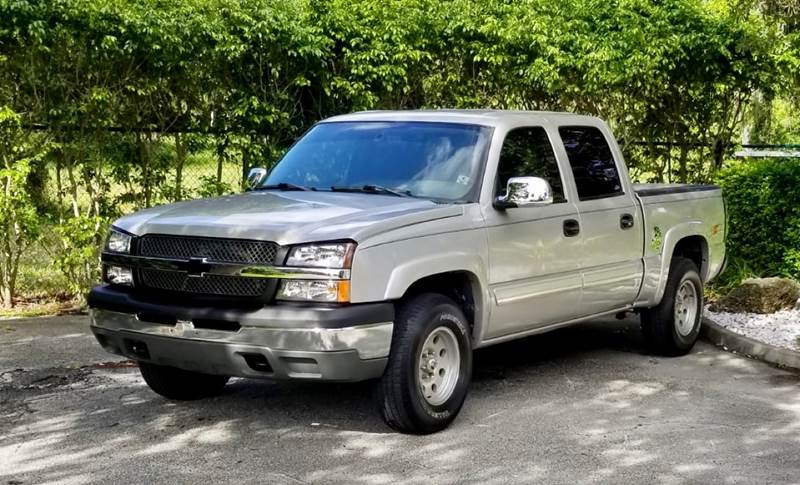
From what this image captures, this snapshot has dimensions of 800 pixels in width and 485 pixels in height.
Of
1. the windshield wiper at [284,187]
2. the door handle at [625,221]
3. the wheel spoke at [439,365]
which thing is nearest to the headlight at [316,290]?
the wheel spoke at [439,365]

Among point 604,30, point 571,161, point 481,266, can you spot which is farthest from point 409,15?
point 481,266

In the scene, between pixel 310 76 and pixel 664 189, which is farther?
pixel 310 76

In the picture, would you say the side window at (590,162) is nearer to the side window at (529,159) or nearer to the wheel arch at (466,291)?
the side window at (529,159)

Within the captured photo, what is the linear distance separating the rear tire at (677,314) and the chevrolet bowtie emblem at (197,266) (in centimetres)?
419

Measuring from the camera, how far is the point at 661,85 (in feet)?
42.2

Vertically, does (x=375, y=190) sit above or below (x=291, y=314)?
above

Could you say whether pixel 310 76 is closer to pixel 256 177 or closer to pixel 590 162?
pixel 256 177

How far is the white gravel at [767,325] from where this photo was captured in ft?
→ 31.4

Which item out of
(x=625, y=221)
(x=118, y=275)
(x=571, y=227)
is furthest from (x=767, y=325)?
(x=118, y=275)

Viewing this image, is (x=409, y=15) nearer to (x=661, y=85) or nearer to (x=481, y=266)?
(x=661, y=85)

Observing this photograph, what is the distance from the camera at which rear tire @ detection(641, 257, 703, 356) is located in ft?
28.9

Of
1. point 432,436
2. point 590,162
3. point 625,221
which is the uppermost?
point 590,162

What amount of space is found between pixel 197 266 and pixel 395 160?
5.76ft

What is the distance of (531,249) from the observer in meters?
7.17
